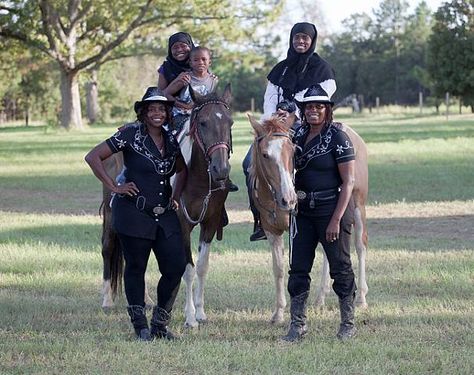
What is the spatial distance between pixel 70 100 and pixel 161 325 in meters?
38.4

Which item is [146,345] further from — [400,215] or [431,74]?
[431,74]

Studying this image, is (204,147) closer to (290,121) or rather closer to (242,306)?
(290,121)

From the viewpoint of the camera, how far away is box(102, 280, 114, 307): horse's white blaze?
8703 millimetres

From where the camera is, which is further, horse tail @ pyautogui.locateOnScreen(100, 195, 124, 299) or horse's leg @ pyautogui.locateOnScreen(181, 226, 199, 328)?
horse tail @ pyautogui.locateOnScreen(100, 195, 124, 299)

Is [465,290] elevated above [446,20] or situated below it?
below

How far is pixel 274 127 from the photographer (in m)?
7.33

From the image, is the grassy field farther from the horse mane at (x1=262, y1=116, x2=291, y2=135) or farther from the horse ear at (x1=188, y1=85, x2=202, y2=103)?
the horse ear at (x1=188, y1=85, x2=202, y2=103)

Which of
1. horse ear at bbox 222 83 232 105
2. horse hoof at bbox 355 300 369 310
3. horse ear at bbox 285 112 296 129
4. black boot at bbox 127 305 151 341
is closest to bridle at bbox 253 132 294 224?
horse ear at bbox 285 112 296 129

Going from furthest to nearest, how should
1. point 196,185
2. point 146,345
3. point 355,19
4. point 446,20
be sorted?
point 355,19 → point 446,20 → point 196,185 → point 146,345

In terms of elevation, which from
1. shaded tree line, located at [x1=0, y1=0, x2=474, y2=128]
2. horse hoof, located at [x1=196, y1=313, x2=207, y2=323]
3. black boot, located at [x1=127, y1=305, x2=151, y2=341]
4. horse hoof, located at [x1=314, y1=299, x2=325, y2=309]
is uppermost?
shaded tree line, located at [x1=0, y1=0, x2=474, y2=128]

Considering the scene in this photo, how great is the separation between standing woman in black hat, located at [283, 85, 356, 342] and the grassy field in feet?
1.10

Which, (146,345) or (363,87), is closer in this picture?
(146,345)

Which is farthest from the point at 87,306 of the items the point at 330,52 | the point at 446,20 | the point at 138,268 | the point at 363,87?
the point at 330,52

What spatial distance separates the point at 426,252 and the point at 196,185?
4209 mm
